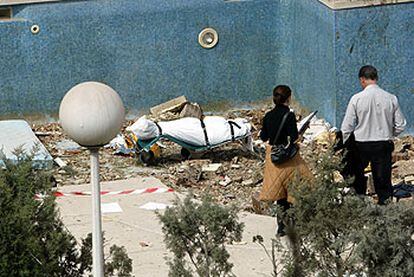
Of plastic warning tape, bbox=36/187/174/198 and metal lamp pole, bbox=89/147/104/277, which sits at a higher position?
metal lamp pole, bbox=89/147/104/277

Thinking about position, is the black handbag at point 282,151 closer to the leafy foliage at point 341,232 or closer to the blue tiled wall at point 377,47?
the leafy foliage at point 341,232

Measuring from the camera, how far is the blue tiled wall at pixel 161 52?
15.2 meters

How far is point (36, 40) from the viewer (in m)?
15.3

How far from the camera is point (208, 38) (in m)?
15.7

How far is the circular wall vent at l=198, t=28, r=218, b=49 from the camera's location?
51.3 feet

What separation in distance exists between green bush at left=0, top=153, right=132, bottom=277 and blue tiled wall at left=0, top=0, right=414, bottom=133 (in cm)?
698

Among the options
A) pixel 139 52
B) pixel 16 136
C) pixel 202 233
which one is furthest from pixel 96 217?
pixel 139 52

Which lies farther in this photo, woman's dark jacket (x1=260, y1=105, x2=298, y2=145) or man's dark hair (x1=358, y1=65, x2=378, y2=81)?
man's dark hair (x1=358, y1=65, x2=378, y2=81)

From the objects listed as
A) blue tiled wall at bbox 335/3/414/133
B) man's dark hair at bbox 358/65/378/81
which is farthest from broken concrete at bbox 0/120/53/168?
man's dark hair at bbox 358/65/378/81

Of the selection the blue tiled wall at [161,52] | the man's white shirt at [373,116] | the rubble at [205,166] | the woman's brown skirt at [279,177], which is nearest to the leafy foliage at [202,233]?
the woman's brown skirt at [279,177]

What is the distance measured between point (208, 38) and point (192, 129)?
91.9 inches

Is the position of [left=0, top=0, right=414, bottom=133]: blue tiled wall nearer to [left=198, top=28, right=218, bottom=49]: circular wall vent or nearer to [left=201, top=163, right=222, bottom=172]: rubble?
Answer: [left=198, top=28, right=218, bottom=49]: circular wall vent

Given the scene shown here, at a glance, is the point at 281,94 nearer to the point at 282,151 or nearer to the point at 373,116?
the point at 282,151

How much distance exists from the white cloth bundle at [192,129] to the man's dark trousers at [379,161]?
2730 mm
